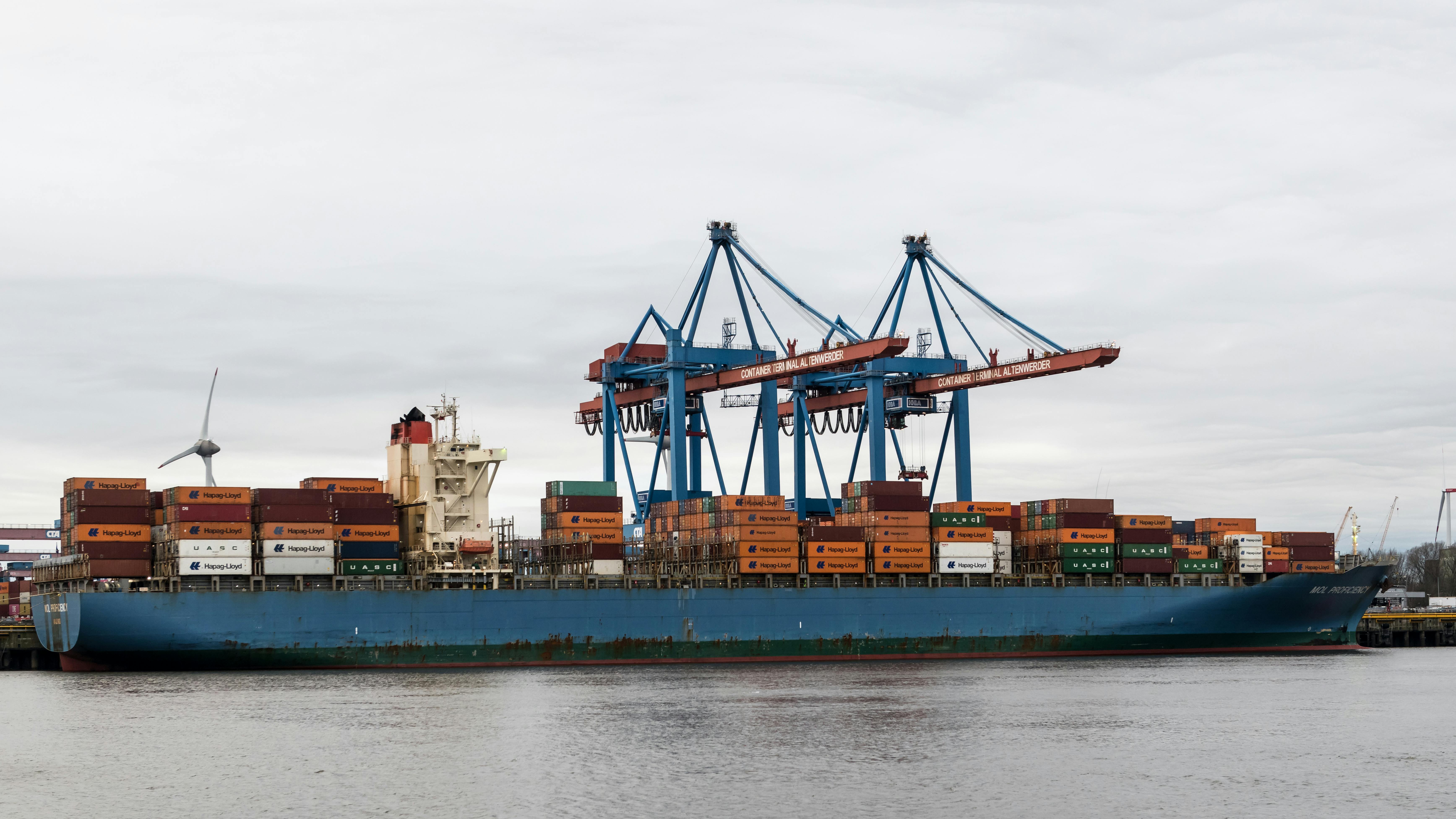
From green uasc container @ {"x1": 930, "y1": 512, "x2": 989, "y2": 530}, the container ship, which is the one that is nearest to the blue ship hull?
the container ship

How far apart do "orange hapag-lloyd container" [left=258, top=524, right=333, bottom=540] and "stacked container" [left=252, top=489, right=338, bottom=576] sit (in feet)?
0.04

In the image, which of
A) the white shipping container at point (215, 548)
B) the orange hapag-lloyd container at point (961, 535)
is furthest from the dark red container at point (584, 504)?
the orange hapag-lloyd container at point (961, 535)

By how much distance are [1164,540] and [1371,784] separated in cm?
4792

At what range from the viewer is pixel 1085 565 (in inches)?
3164

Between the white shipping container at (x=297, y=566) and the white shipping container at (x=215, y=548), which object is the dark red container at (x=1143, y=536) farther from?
the white shipping container at (x=215, y=548)

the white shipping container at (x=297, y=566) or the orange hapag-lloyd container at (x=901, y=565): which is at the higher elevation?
the white shipping container at (x=297, y=566)

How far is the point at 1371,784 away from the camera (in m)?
34.8

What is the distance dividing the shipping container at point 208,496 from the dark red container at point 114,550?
249cm

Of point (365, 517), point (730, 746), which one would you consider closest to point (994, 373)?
point (365, 517)

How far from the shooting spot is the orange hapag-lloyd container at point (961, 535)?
7850 cm

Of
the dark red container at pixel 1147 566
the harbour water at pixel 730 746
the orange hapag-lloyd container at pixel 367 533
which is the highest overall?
the orange hapag-lloyd container at pixel 367 533

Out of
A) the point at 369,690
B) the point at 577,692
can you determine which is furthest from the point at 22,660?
the point at 577,692

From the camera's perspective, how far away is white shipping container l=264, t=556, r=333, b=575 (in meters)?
67.1

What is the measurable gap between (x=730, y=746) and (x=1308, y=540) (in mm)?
57976
